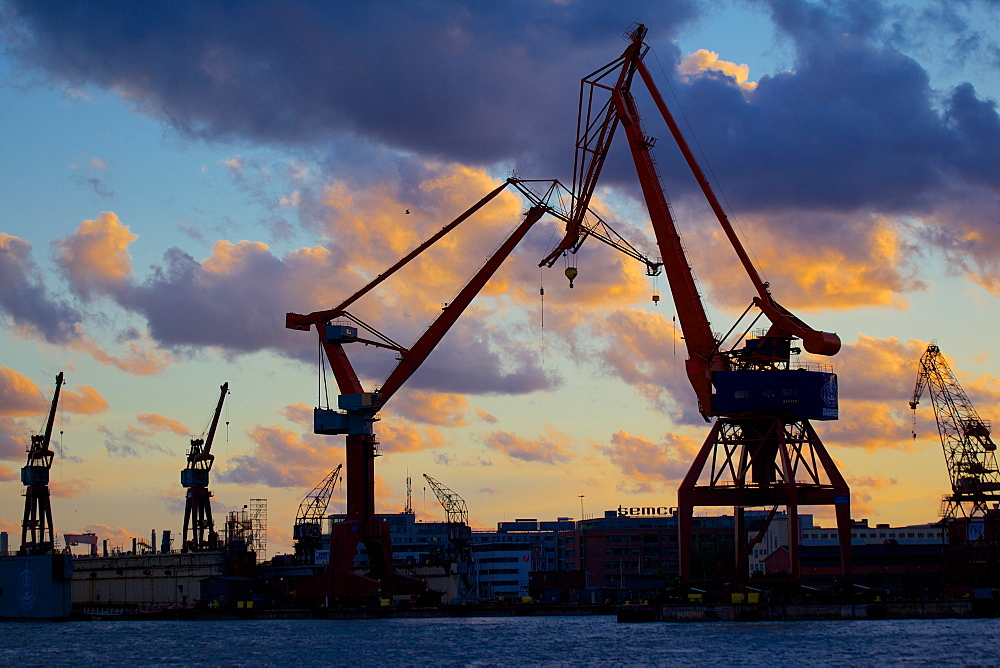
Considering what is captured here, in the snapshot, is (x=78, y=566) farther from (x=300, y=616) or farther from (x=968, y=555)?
(x=968, y=555)

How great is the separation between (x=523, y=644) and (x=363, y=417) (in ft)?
93.5

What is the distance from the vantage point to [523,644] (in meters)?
72.8

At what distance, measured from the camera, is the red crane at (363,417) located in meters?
96.6

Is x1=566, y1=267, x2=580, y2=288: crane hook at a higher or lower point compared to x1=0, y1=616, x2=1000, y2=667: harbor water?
higher

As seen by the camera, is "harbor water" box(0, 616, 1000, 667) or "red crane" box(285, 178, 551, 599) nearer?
"harbor water" box(0, 616, 1000, 667)

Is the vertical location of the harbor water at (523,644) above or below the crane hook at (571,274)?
below

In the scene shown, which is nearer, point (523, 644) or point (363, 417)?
point (523, 644)

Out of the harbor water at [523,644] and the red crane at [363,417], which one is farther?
the red crane at [363,417]

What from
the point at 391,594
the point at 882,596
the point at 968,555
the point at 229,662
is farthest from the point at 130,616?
the point at 968,555

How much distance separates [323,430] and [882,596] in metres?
40.4

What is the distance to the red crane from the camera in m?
96.6

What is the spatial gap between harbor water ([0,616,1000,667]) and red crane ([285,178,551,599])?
4.80 meters

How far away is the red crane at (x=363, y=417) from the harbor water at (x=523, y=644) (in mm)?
4800

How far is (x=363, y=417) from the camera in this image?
96.8 meters
